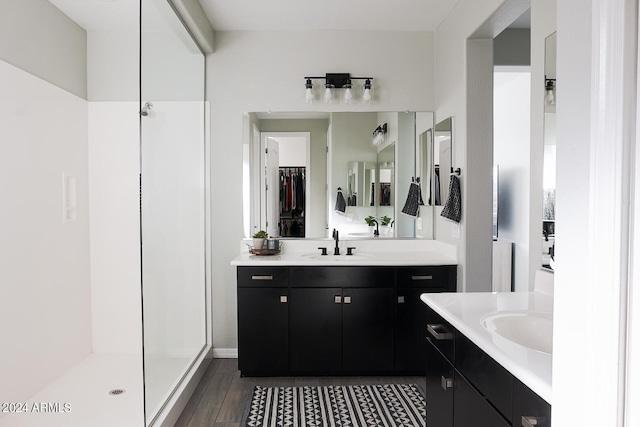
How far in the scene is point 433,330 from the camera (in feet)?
5.40

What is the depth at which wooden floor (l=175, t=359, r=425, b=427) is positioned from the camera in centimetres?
251

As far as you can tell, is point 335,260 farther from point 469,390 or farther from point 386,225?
point 469,390

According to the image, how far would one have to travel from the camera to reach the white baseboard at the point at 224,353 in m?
3.52

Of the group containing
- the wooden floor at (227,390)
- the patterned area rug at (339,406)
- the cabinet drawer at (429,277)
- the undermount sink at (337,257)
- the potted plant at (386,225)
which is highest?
the potted plant at (386,225)

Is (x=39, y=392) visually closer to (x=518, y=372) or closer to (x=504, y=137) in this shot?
(x=518, y=372)

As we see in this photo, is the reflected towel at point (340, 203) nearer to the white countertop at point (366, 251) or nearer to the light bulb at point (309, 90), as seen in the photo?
the white countertop at point (366, 251)

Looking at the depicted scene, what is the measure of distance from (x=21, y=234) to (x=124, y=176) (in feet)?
3.12

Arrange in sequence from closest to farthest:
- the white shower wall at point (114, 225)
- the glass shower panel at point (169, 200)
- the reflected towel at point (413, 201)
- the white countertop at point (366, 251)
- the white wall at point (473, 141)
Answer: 1. the glass shower panel at point (169, 200)
2. the white wall at point (473, 141)
3. the white countertop at point (366, 251)
4. the white shower wall at point (114, 225)
5. the reflected towel at point (413, 201)

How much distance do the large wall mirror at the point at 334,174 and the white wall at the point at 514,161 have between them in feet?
4.14

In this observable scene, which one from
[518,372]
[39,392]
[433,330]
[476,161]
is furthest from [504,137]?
[39,392]

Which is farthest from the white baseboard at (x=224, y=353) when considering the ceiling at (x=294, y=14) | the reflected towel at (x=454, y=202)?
the ceiling at (x=294, y=14)

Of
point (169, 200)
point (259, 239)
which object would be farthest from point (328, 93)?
point (169, 200)

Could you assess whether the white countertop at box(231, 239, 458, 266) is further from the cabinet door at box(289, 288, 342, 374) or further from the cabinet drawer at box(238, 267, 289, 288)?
A: the cabinet door at box(289, 288, 342, 374)

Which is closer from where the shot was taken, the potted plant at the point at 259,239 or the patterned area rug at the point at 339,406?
the patterned area rug at the point at 339,406
